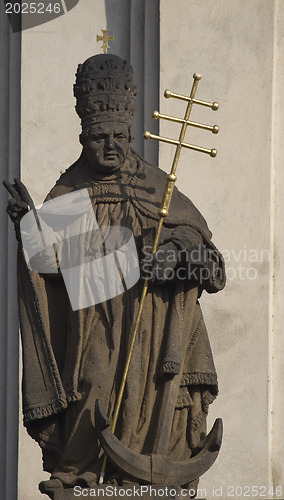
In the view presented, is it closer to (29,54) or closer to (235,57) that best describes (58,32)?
(29,54)

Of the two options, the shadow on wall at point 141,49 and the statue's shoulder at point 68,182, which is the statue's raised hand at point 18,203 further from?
the shadow on wall at point 141,49

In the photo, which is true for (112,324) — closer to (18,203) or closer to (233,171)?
(18,203)

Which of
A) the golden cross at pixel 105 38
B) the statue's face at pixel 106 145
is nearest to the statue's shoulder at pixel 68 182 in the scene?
the statue's face at pixel 106 145

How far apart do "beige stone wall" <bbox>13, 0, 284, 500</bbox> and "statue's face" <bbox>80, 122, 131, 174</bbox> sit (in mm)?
1744

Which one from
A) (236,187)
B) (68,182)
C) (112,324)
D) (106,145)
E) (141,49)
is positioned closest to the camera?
(112,324)

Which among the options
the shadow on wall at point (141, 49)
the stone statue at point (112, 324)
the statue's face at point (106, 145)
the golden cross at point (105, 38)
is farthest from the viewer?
the golden cross at point (105, 38)

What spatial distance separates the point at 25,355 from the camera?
309 inches

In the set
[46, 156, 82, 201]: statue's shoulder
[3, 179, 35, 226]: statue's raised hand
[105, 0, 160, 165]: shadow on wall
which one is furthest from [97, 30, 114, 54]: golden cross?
[3, 179, 35, 226]: statue's raised hand

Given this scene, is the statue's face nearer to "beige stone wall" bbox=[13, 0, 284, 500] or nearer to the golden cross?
"beige stone wall" bbox=[13, 0, 284, 500]

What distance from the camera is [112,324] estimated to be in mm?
7793

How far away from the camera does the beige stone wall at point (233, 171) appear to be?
9500 millimetres

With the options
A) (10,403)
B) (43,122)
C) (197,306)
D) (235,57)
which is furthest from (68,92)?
(197,306)

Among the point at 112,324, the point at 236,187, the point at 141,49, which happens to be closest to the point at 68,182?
the point at 112,324

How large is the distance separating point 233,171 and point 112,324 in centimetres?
210
